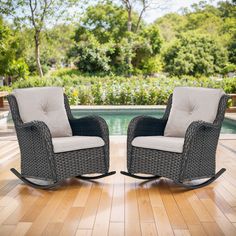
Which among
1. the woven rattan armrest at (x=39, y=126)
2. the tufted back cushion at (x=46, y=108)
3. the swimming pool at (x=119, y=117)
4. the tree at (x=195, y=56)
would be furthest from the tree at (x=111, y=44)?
the woven rattan armrest at (x=39, y=126)

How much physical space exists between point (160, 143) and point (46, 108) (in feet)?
3.67

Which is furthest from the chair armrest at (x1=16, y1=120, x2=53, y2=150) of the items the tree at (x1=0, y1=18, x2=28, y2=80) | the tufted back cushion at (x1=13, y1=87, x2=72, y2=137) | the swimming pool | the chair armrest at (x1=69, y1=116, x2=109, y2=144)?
the tree at (x1=0, y1=18, x2=28, y2=80)

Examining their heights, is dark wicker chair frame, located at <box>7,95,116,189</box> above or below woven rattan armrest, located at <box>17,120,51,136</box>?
below

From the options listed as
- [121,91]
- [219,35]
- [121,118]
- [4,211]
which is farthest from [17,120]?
[219,35]

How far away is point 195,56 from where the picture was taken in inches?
669

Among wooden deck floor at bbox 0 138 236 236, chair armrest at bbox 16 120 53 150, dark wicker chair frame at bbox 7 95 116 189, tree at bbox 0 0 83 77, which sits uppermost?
tree at bbox 0 0 83 77

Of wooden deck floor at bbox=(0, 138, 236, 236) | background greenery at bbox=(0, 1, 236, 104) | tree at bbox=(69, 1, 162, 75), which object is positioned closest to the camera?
wooden deck floor at bbox=(0, 138, 236, 236)

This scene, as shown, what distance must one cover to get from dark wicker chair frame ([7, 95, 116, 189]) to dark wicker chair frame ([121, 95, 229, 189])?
0.28 meters

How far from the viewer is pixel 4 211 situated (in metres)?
2.52

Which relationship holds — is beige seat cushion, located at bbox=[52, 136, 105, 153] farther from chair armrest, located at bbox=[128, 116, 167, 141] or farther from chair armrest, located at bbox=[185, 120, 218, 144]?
chair armrest, located at bbox=[185, 120, 218, 144]

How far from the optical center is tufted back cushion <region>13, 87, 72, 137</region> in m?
3.20

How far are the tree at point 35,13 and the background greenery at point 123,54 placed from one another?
1.21 feet

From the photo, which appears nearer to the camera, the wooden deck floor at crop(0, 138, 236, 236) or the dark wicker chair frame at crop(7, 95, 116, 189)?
the wooden deck floor at crop(0, 138, 236, 236)

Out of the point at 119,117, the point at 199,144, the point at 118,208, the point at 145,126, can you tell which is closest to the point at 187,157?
the point at 199,144
